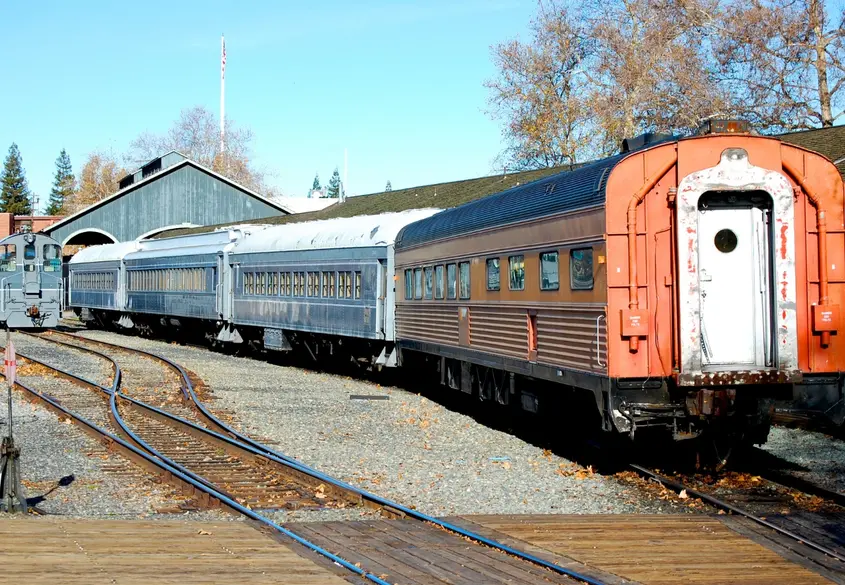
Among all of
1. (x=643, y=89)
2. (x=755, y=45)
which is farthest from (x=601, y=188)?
(x=643, y=89)

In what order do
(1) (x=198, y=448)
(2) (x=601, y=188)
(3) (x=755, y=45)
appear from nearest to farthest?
(2) (x=601, y=188) → (1) (x=198, y=448) → (3) (x=755, y=45)

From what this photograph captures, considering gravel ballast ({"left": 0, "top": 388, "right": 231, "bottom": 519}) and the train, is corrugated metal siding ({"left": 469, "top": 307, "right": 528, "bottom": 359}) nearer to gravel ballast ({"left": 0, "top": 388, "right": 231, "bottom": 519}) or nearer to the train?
the train

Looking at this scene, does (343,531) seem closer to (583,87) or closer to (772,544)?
(772,544)

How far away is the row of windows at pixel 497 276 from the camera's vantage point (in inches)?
449

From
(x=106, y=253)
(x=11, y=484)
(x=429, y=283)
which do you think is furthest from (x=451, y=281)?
(x=106, y=253)

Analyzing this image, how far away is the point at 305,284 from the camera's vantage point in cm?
2561

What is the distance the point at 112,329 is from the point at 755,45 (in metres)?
27.2

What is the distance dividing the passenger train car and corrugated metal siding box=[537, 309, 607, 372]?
3026 centimetres

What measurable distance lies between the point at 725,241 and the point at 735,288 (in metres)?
0.48

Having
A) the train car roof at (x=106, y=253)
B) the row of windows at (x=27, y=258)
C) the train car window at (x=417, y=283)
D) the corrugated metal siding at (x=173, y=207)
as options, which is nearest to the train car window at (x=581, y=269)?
the train car window at (x=417, y=283)

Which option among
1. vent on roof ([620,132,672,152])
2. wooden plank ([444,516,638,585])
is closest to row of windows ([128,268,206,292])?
vent on roof ([620,132,672,152])

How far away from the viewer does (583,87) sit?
154 feet

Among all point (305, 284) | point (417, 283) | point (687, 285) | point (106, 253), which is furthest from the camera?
point (106, 253)

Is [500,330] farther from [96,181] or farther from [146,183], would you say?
[96,181]
